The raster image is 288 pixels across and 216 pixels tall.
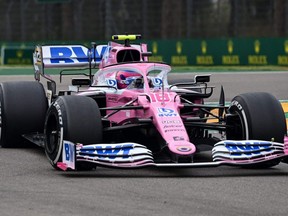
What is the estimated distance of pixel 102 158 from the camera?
901 centimetres

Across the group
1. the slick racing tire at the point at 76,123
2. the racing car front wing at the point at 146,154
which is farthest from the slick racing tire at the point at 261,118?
the slick racing tire at the point at 76,123

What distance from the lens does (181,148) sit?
29.9 feet

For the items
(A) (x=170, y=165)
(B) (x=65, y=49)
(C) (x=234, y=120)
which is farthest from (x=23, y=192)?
(B) (x=65, y=49)

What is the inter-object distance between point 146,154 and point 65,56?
14.3 ft

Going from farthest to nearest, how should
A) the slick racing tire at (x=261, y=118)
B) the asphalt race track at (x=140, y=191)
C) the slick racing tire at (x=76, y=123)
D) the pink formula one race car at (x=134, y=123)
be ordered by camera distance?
the slick racing tire at (x=261, y=118) < the slick racing tire at (x=76, y=123) < the pink formula one race car at (x=134, y=123) < the asphalt race track at (x=140, y=191)

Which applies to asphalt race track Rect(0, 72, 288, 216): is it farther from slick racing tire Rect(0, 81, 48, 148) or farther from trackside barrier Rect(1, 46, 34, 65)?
trackside barrier Rect(1, 46, 34, 65)

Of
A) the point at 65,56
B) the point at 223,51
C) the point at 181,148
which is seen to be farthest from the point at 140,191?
the point at 223,51

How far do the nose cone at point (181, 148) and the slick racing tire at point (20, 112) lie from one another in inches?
109

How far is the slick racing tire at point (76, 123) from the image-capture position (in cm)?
925

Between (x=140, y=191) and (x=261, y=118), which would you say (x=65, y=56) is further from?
(x=140, y=191)

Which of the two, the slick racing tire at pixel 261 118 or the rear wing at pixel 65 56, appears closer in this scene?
the slick racing tire at pixel 261 118

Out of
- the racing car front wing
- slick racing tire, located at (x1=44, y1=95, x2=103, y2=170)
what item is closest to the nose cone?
the racing car front wing

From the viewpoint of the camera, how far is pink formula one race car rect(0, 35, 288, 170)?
30.0 ft

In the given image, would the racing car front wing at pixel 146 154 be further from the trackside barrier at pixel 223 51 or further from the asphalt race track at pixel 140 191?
the trackside barrier at pixel 223 51
